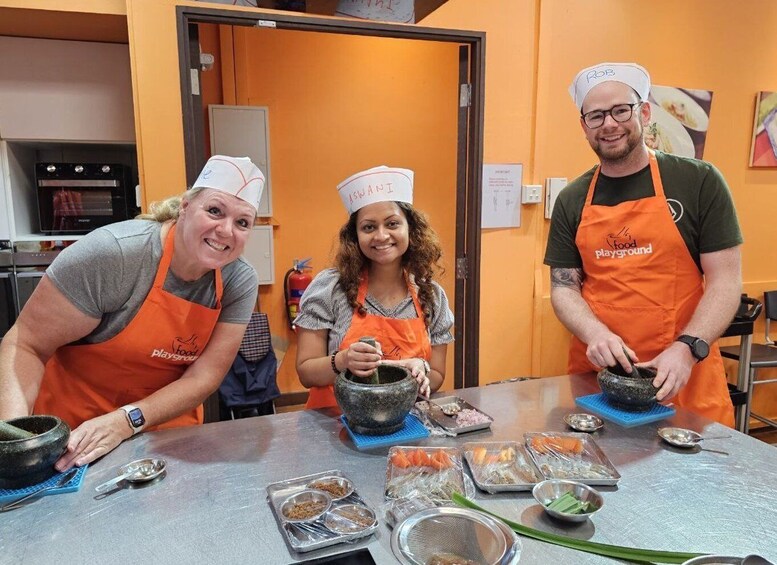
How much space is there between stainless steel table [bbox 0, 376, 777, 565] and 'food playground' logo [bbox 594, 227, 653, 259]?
1.84 ft

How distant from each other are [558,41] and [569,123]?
0.48 metres

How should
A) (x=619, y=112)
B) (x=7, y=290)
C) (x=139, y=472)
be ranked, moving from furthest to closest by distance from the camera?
(x=7, y=290) → (x=619, y=112) → (x=139, y=472)

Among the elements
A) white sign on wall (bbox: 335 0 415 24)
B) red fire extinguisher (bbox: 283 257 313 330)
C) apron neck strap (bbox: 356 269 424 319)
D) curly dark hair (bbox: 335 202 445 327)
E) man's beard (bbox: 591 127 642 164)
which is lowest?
red fire extinguisher (bbox: 283 257 313 330)

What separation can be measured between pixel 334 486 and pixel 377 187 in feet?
3.24

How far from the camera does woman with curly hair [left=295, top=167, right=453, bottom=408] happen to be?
68.0 inches

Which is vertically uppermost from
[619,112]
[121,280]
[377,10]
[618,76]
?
[377,10]

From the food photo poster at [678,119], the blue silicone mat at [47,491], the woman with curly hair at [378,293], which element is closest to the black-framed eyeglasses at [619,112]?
the woman with curly hair at [378,293]

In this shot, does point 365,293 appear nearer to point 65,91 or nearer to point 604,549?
point 604,549

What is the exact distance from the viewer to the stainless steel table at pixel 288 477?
0.90 metres

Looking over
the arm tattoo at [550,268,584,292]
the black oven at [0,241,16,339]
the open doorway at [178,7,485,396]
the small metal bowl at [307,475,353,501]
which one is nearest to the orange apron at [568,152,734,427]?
the arm tattoo at [550,268,584,292]

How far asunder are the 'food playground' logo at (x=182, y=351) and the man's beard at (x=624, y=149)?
1.42m

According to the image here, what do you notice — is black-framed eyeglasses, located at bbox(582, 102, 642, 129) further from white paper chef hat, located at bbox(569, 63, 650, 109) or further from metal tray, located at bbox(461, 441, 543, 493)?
metal tray, located at bbox(461, 441, 543, 493)

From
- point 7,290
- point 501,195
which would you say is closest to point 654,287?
point 501,195

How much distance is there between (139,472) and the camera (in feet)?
3.64
